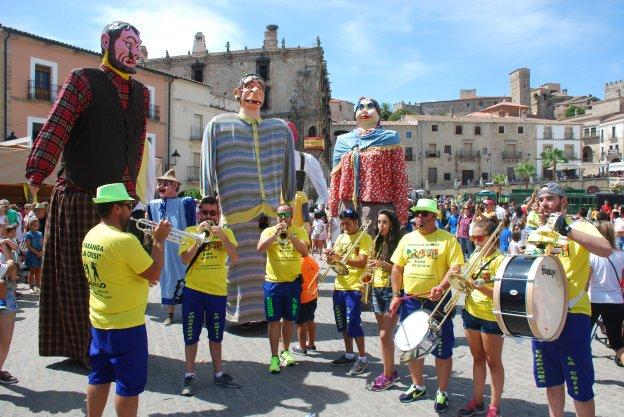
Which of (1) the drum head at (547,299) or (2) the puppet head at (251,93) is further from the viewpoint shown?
(2) the puppet head at (251,93)

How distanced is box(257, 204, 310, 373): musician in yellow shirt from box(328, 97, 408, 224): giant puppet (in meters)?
1.20

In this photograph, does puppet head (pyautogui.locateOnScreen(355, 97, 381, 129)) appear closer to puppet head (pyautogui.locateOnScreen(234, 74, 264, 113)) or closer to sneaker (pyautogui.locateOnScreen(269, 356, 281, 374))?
puppet head (pyautogui.locateOnScreen(234, 74, 264, 113))

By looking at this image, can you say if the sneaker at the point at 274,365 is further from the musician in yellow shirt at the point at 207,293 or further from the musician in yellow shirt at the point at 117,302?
the musician in yellow shirt at the point at 117,302

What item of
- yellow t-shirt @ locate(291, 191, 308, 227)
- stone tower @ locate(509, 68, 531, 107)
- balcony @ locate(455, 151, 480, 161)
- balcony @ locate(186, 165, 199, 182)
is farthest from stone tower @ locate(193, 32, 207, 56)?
stone tower @ locate(509, 68, 531, 107)

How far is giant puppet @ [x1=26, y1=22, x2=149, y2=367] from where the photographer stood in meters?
4.80

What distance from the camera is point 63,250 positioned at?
15.8ft

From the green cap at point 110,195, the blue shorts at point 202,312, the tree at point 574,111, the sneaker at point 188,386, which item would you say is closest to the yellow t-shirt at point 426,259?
the blue shorts at point 202,312

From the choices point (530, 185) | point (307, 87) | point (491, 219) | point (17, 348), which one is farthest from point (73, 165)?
point (530, 185)

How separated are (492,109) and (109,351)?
3488 inches

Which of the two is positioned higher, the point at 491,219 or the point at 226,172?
the point at 226,172

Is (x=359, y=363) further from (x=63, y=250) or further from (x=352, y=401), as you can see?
(x=63, y=250)

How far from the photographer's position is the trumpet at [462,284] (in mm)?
4031

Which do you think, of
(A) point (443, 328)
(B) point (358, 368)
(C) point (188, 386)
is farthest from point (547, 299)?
(C) point (188, 386)

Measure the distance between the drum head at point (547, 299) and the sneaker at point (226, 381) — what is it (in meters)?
2.64
